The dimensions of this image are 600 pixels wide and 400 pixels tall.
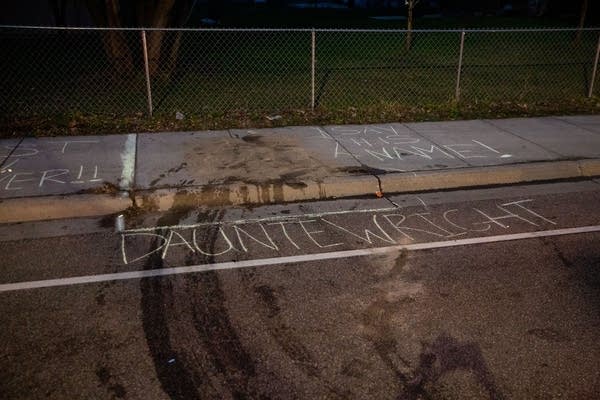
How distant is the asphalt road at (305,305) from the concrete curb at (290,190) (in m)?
0.19

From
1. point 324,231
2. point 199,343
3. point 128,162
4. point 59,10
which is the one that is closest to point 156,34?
point 128,162

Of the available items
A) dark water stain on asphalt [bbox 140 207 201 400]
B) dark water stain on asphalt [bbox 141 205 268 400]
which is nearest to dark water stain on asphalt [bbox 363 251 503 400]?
dark water stain on asphalt [bbox 141 205 268 400]

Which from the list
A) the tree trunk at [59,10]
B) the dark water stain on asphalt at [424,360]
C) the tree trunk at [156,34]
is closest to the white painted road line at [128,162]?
the dark water stain on asphalt at [424,360]

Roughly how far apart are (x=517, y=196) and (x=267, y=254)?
3.22 metres

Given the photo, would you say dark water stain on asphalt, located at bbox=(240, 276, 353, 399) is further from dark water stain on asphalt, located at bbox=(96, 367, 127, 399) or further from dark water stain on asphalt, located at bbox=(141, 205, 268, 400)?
dark water stain on asphalt, located at bbox=(96, 367, 127, 399)

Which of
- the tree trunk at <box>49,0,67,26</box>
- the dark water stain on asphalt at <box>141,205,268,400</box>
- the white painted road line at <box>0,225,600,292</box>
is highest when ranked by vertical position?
the tree trunk at <box>49,0,67,26</box>

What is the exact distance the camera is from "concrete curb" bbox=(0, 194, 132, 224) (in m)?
5.17

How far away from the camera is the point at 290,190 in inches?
228

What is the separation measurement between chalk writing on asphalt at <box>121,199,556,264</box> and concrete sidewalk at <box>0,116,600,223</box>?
0.63 m

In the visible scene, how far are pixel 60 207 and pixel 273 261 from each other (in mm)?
2472

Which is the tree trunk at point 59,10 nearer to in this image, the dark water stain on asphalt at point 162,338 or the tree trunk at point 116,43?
the tree trunk at point 116,43

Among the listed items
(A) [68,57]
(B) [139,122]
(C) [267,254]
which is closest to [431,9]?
(A) [68,57]

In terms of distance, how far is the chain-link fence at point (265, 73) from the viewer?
9422 millimetres

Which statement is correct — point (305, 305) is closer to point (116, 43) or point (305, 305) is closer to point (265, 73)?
point (116, 43)
